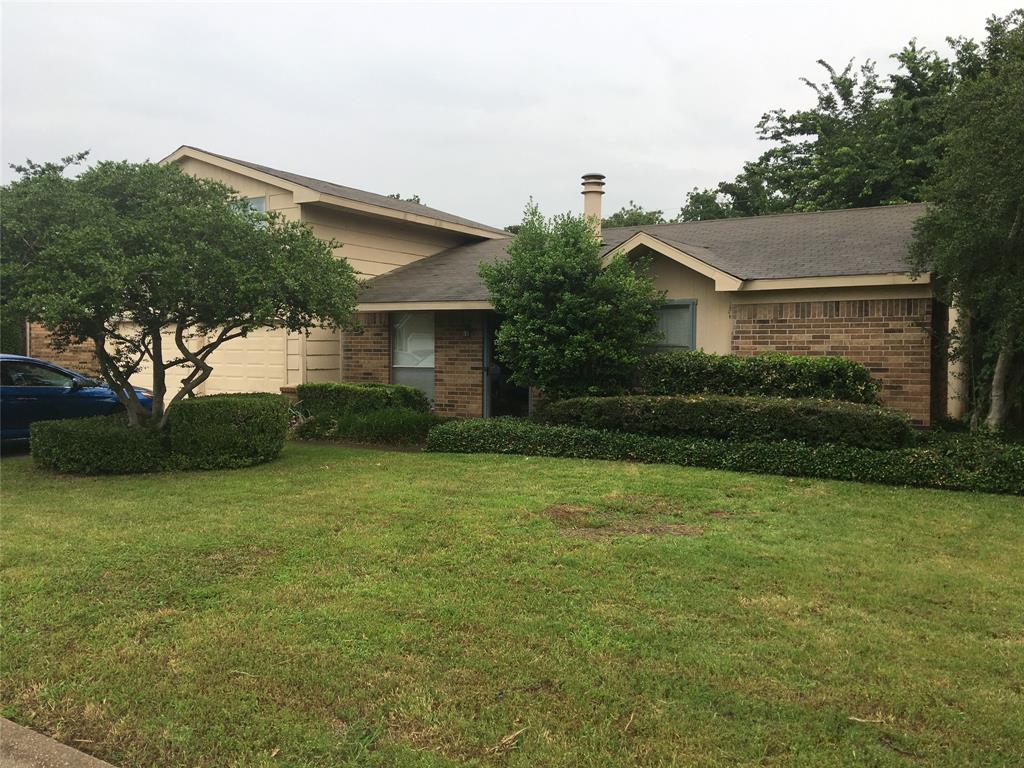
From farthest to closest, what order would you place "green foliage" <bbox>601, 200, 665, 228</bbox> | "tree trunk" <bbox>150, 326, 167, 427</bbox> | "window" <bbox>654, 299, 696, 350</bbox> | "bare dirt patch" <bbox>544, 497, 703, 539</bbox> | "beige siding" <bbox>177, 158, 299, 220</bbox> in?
1. "green foliage" <bbox>601, 200, 665, 228</bbox>
2. "beige siding" <bbox>177, 158, 299, 220</bbox>
3. "window" <bbox>654, 299, 696, 350</bbox>
4. "tree trunk" <bbox>150, 326, 167, 427</bbox>
5. "bare dirt patch" <bbox>544, 497, 703, 539</bbox>

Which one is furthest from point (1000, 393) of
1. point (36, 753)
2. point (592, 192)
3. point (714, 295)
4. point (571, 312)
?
point (36, 753)

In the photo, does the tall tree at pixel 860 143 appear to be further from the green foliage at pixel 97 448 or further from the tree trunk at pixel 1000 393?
the green foliage at pixel 97 448

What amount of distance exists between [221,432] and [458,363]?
5.08 metres

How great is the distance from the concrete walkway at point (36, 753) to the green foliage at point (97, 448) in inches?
251

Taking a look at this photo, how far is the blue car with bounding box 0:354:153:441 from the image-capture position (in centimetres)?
1094

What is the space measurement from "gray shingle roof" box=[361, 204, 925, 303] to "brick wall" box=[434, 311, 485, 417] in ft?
1.95

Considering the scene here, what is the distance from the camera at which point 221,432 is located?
9.55m

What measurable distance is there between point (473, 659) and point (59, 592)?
9.47 feet

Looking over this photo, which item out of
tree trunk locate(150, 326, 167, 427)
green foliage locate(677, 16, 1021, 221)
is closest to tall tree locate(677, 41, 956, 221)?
green foliage locate(677, 16, 1021, 221)

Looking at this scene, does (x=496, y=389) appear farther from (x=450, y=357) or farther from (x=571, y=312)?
(x=571, y=312)

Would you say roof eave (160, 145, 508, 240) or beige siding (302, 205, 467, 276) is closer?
roof eave (160, 145, 508, 240)

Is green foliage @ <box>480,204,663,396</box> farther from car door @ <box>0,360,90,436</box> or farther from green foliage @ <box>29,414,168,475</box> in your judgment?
car door @ <box>0,360,90,436</box>

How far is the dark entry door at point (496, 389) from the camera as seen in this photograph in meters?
13.6

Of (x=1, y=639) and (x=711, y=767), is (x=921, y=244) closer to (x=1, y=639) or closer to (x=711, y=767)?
(x=711, y=767)
